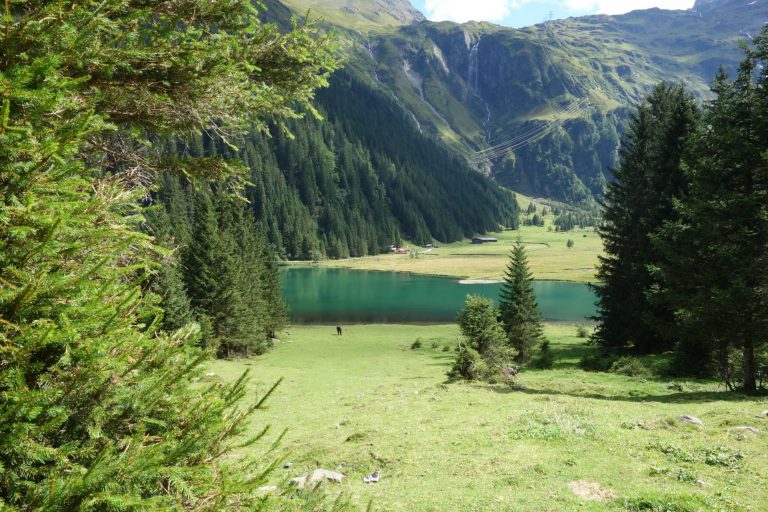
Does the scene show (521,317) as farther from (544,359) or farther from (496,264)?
(496,264)

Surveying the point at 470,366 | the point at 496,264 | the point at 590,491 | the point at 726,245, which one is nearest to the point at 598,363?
the point at 470,366

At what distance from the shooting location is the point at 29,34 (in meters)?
3.98

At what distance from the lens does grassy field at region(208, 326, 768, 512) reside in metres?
9.36

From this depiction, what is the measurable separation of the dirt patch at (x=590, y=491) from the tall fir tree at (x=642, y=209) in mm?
23350

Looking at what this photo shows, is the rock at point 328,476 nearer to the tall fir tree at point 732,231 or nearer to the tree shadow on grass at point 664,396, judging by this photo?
the tree shadow on grass at point 664,396

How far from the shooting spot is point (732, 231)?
18.9 metres

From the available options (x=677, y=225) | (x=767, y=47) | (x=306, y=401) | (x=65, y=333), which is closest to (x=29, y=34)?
(x=65, y=333)

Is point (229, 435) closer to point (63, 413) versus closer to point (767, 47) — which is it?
point (63, 413)

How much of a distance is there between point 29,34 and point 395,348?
45314 mm

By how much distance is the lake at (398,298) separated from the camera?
73.4 meters

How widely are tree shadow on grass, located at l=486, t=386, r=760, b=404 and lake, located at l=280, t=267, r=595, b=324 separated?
4863cm

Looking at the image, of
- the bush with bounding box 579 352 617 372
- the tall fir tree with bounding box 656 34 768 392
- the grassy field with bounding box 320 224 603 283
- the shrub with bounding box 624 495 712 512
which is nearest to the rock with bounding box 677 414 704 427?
the shrub with bounding box 624 495 712 512

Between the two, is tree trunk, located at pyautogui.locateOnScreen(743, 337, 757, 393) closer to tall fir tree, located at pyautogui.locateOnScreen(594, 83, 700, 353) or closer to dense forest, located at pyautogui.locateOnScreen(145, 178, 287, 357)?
tall fir tree, located at pyautogui.locateOnScreen(594, 83, 700, 353)

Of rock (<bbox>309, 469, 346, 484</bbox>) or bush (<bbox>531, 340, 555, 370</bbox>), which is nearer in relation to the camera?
rock (<bbox>309, 469, 346, 484</bbox>)
